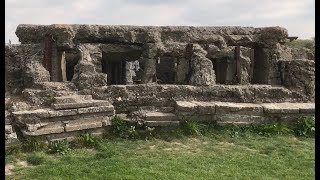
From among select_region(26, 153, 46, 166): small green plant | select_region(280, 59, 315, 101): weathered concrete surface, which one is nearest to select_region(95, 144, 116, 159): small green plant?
select_region(26, 153, 46, 166): small green plant

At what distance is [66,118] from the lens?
7.79 metres

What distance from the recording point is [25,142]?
7289 millimetres

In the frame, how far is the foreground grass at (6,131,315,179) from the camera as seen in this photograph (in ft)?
20.5

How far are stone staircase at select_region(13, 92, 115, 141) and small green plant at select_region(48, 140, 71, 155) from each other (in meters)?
0.21

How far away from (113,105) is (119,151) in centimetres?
171

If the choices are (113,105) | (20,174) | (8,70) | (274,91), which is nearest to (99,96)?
(113,105)

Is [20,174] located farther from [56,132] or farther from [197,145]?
[197,145]

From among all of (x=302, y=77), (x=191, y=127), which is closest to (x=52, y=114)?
(x=191, y=127)

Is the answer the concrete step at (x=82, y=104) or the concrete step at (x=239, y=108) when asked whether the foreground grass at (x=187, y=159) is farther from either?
the concrete step at (x=82, y=104)

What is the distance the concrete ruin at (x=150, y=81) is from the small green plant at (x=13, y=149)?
0.23 metres

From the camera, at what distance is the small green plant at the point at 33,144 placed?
284 inches

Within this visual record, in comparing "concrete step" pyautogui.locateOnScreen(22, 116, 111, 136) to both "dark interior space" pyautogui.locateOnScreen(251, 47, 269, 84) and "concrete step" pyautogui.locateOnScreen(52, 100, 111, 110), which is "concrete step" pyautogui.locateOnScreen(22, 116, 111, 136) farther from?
"dark interior space" pyautogui.locateOnScreen(251, 47, 269, 84)

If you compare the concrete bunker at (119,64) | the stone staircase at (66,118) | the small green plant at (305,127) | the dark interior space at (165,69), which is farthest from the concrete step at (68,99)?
the dark interior space at (165,69)

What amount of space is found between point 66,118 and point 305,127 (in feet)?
15.9
